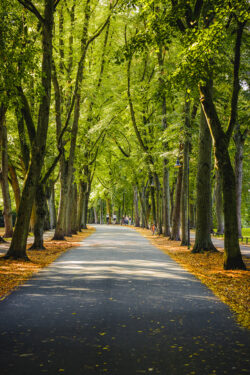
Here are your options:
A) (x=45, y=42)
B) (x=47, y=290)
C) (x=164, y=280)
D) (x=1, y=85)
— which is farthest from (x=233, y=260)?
(x=45, y=42)

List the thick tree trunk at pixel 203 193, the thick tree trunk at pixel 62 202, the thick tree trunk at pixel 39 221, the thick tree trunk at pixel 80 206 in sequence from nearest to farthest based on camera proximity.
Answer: the thick tree trunk at pixel 203 193 < the thick tree trunk at pixel 39 221 < the thick tree trunk at pixel 62 202 < the thick tree trunk at pixel 80 206

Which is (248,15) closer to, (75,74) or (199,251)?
(199,251)

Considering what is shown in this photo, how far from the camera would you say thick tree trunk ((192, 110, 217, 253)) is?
49.7 ft

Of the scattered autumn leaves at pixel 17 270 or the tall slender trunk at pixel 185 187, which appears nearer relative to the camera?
the scattered autumn leaves at pixel 17 270

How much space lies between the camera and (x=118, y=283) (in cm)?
862

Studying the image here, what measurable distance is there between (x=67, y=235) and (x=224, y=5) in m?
18.9

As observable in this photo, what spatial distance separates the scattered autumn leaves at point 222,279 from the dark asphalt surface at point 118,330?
281mm

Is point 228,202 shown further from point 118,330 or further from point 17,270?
point 118,330

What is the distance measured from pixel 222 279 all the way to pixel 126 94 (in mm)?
16778

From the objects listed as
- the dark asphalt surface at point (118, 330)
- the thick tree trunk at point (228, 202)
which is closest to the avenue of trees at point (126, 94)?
the thick tree trunk at point (228, 202)

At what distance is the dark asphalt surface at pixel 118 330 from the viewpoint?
396cm

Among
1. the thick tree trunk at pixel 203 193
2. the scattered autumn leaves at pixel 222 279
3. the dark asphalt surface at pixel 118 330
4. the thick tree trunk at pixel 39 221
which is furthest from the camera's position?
the thick tree trunk at pixel 39 221

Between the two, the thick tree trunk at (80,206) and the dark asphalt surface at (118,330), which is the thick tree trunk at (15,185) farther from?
the dark asphalt surface at (118,330)

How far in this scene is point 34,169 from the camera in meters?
12.8
